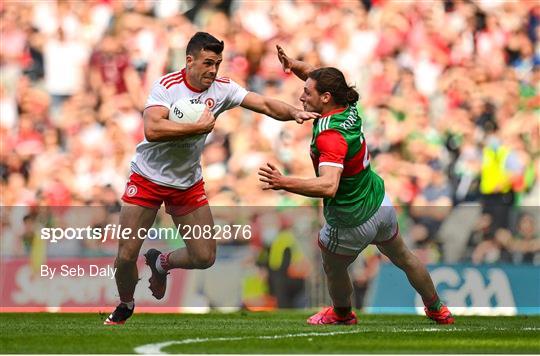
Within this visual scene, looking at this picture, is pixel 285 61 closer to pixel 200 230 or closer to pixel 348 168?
pixel 348 168

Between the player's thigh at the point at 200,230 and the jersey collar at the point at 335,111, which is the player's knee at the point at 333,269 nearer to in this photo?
the player's thigh at the point at 200,230

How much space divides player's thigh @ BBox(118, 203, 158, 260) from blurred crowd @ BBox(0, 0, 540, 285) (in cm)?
499

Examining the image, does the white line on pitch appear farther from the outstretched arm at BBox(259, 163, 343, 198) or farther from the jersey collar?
the jersey collar

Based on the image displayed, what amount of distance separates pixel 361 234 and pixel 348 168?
59cm

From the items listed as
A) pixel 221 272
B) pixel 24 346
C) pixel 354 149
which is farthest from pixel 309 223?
pixel 24 346


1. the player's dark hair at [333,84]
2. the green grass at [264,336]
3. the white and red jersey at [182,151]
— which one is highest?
the player's dark hair at [333,84]

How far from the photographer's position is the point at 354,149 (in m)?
9.20

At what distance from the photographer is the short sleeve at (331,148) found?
856cm

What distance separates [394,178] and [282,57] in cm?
566

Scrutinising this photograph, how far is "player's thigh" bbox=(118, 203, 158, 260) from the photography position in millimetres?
9766

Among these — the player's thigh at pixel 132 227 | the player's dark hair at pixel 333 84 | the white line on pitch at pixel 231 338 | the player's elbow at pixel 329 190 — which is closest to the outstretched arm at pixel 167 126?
the player's thigh at pixel 132 227

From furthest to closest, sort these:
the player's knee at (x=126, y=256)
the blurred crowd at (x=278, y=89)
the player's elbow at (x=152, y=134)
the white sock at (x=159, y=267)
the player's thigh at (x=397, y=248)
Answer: the blurred crowd at (x=278, y=89), the white sock at (x=159, y=267), the player's knee at (x=126, y=256), the player's thigh at (x=397, y=248), the player's elbow at (x=152, y=134)

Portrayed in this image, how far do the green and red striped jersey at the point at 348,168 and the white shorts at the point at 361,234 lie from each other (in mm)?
49

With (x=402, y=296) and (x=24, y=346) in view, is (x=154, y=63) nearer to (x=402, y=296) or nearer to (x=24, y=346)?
(x=402, y=296)
